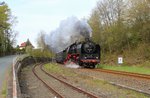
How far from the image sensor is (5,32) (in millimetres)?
101000

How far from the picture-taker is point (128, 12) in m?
48.5

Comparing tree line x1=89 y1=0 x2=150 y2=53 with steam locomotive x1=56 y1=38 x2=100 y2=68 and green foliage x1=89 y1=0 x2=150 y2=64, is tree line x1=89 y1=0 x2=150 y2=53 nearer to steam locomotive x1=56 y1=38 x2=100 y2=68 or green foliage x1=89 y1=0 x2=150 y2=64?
green foliage x1=89 y1=0 x2=150 y2=64

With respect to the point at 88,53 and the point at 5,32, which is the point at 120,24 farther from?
the point at 5,32

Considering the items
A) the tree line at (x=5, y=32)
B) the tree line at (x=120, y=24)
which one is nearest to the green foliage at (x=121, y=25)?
the tree line at (x=120, y=24)

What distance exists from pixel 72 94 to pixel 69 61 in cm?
2523

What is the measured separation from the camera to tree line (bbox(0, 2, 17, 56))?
8873cm

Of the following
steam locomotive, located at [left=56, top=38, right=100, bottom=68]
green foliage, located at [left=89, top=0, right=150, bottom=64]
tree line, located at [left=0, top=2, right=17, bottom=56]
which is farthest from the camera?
tree line, located at [left=0, top=2, right=17, bottom=56]

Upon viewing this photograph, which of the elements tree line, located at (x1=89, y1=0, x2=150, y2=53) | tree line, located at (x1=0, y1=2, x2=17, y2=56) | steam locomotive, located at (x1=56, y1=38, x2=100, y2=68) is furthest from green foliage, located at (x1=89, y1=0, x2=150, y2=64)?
tree line, located at (x1=0, y1=2, x2=17, y2=56)

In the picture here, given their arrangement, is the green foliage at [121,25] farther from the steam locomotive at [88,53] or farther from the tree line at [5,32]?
the tree line at [5,32]

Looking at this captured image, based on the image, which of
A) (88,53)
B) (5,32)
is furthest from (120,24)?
(5,32)

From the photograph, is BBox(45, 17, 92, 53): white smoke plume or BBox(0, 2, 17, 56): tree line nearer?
BBox(45, 17, 92, 53): white smoke plume

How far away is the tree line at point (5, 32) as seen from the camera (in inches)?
3493

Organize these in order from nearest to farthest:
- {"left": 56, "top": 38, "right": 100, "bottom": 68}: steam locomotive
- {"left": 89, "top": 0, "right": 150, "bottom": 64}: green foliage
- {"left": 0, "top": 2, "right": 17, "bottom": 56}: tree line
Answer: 1. {"left": 56, "top": 38, "right": 100, "bottom": 68}: steam locomotive
2. {"left": 89, "top": 0, "right": 150, "bottom": 64}: green foliage
3. {"left": 0, "top": 2, "right": 17, "bottom": 56}: tree line

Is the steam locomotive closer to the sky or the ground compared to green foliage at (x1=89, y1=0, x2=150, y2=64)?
closer to the ground
